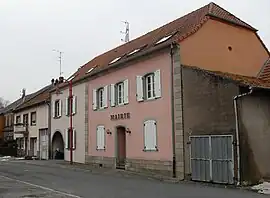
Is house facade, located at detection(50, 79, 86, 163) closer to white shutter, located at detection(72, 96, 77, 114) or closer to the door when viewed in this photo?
white shutter, located at detection(72, 96, 77, 114)

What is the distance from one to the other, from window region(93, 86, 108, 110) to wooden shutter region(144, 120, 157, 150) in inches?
197

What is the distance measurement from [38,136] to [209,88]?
79.1 feet

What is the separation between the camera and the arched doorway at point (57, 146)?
33.7 m

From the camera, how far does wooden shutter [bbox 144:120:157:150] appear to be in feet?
65.9

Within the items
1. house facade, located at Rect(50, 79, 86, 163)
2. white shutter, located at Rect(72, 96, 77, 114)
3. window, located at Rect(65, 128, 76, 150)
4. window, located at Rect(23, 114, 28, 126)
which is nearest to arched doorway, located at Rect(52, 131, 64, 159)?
house facade, located at Rect(50, 79, 86, 163)

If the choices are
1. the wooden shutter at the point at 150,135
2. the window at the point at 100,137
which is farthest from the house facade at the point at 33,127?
the wooden shutter at the point at 150,135

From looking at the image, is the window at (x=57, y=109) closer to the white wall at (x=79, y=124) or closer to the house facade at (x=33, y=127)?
the white wall at (x=79, y=124)

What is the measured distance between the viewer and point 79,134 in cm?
2828

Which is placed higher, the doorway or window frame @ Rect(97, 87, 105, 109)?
window frame @ Rect(97, 87, 105, 109)

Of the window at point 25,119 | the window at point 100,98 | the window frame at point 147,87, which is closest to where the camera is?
the window frame at point 147,87

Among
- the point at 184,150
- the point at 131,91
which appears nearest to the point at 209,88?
the point at 184,150

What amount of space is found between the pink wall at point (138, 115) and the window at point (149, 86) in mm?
236

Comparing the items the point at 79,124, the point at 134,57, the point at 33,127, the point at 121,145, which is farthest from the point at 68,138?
the point at 134,57

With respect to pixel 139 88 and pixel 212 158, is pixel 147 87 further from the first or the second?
pixel 212 158
